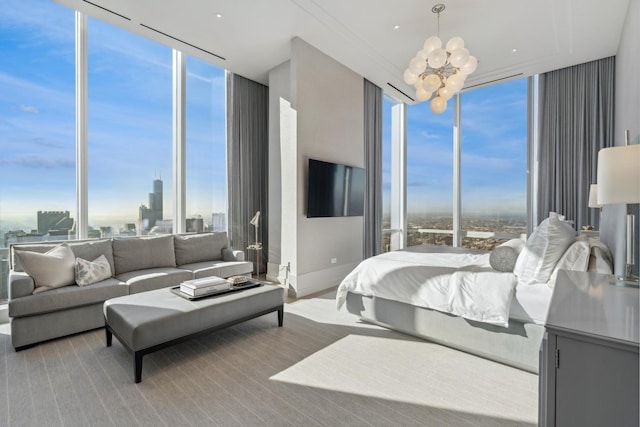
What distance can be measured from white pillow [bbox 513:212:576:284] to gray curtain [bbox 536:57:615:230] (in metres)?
3.17

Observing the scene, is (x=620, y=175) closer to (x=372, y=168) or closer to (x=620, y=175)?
(x=620, y=175)

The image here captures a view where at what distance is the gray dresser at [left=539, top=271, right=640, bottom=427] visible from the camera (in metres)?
1.00

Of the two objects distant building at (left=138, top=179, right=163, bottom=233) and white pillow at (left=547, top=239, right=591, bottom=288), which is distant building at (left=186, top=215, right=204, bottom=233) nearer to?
distant building at (left=138, top=179, right=163, bottom=233)

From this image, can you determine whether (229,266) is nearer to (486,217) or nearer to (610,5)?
(486,217)

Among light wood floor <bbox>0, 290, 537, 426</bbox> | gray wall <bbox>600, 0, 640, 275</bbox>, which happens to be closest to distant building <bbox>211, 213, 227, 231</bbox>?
light wood floor <bbox>0, 290, 537, 426</bbox>

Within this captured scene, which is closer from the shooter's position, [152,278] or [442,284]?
[442,284]

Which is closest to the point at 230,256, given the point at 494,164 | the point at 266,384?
the point at 266,384

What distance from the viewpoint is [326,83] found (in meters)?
4.68

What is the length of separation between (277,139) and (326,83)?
116 centimetres

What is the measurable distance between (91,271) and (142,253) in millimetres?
670

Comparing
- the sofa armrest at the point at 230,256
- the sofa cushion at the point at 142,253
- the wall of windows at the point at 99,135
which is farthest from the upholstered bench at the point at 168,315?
the wall of windows at the point at 99,135

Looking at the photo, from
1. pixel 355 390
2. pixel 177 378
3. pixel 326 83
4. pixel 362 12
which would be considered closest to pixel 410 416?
pixel 355 390

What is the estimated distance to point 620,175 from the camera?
1.47 metres

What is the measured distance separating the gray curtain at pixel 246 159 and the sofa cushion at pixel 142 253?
4.16 feet
